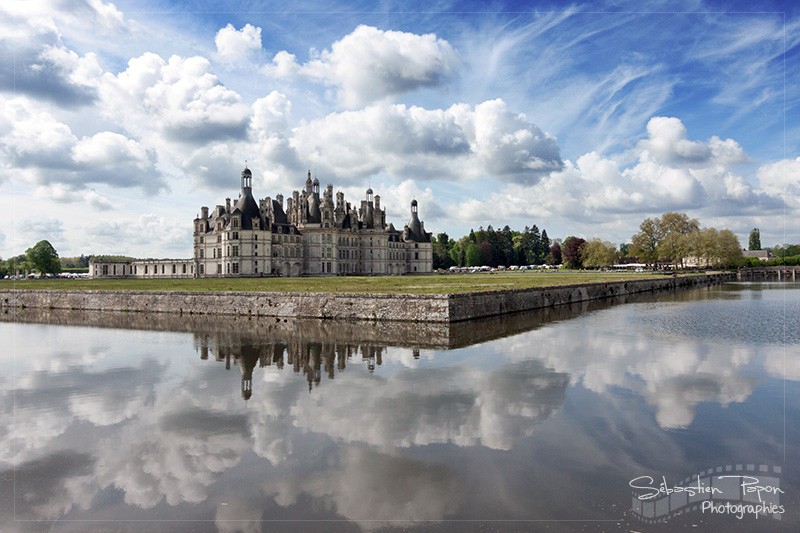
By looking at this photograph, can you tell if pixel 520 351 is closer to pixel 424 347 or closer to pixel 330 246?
pixel 424 347

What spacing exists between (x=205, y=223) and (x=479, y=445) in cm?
8281

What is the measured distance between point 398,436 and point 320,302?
2083 centimetres

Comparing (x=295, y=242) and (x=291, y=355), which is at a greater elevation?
(x=295, y=242)

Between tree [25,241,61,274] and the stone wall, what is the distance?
6074 cm

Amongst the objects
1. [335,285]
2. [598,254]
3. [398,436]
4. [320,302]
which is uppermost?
[598,254]

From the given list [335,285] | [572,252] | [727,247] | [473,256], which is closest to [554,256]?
[572,252]

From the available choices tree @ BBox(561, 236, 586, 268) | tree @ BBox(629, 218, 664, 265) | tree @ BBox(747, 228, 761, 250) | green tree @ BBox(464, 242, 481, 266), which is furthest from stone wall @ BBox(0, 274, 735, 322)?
tree @ BBox(747, 228, 761, 250)

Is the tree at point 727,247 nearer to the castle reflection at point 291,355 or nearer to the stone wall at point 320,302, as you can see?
the stone wall at point 320,302

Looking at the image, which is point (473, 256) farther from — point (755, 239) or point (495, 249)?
point (755, 239)

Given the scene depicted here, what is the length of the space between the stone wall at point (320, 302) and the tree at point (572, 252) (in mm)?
82459

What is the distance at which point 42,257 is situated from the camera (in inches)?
3888

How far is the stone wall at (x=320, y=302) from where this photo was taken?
27616 mm

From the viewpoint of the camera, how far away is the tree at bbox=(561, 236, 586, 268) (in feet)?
412

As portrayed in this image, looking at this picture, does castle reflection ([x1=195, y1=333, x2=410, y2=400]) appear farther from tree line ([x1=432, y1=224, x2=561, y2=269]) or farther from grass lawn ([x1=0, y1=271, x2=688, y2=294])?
tree line ([x1=432, y1=224, x2=561, y2=269])
